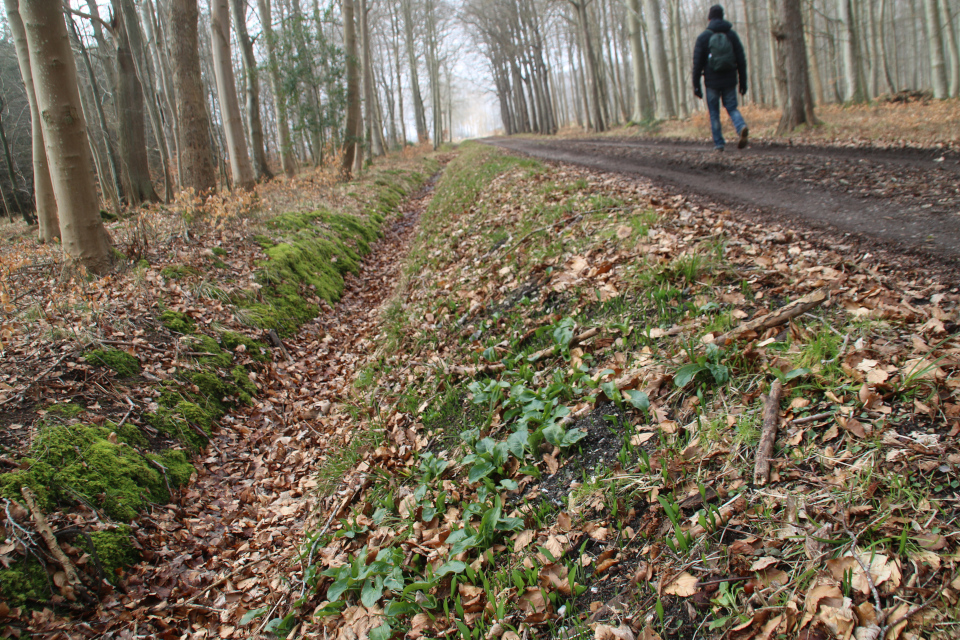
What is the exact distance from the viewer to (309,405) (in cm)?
504

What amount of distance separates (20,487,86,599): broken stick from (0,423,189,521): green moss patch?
99 millimetres

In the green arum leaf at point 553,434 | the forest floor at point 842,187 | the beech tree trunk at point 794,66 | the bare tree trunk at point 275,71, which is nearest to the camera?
the green arum leaf at point 553,434

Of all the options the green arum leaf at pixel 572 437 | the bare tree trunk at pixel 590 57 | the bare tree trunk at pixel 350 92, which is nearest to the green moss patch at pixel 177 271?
the green arum leaf at pixel 572 437

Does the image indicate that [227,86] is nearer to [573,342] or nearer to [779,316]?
[573,342]

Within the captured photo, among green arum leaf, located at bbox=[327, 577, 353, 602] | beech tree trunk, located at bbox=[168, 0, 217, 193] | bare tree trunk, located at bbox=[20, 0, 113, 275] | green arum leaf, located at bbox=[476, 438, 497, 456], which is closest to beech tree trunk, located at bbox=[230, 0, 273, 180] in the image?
beech tree trunk, located at bbox=[168, 0, 217, 193]

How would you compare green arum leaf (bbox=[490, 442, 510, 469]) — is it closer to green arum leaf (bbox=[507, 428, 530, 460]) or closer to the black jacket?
green arum leaf (bbox=[507, 428, 530, 460])

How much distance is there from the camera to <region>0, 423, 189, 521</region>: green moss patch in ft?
9.82

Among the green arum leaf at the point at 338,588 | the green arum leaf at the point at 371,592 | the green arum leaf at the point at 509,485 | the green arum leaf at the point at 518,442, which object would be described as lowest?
the green arum leaf at the point at 338,588

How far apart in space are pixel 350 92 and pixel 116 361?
50.2ft

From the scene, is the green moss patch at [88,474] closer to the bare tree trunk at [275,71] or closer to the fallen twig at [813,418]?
the fallen twig at [813,418]

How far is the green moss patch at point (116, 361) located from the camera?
419cm

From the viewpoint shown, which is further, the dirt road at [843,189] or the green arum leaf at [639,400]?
the dirt road at [843,189]

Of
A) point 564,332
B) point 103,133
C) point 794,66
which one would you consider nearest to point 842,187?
point 564,332

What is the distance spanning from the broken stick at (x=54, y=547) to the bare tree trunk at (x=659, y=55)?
22616 millimetres
